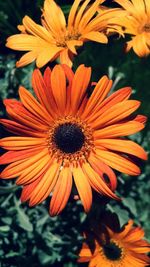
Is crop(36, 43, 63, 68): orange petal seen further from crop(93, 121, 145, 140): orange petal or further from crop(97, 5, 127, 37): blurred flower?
crop(93, 121, 145, 140): orange petal

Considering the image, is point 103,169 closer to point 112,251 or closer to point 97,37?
point 97,37

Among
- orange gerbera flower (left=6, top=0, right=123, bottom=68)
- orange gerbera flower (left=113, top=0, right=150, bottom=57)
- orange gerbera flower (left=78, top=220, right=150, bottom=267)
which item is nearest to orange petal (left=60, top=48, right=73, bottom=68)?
orange gerbera flower (left=6, top=0, right=123, bottom=68)

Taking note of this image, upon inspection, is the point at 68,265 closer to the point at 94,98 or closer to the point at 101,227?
the point at 101,227

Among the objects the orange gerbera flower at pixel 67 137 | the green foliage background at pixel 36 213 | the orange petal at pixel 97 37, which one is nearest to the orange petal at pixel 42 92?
the orange gerbera flower at pixel 67 137

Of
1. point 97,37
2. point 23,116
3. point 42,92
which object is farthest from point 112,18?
point 23,116

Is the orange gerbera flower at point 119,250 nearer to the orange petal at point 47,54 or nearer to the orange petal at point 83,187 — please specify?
the orange petal at point 83,187

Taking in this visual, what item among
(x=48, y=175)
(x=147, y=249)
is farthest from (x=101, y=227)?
(x=48, y=175)

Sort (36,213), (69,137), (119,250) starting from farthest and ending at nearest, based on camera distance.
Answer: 1. (36,213)
2. (119,250)
3. (69,137)

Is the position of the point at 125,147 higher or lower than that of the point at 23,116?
lower
